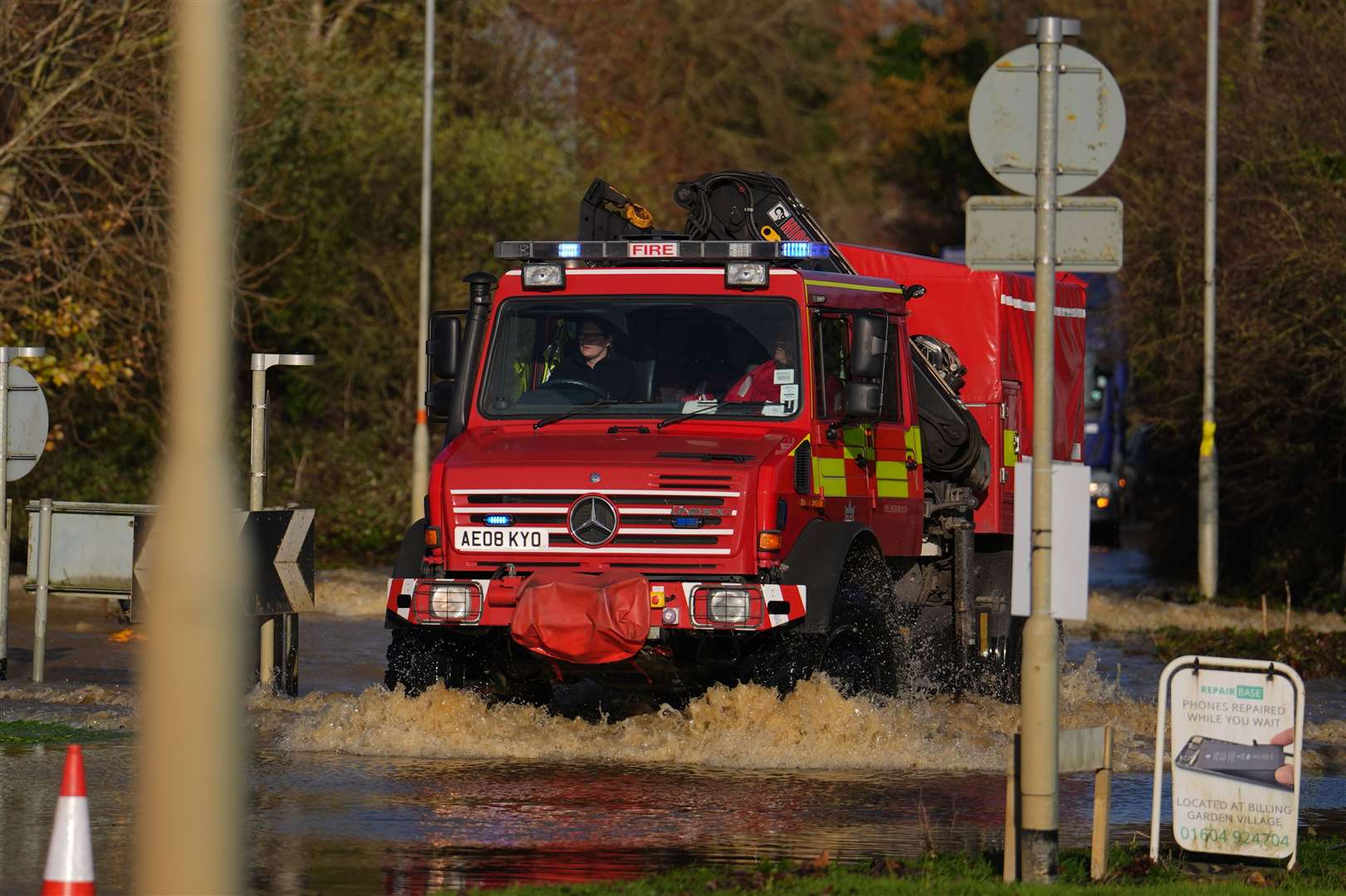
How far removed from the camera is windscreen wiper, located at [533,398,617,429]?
45.6 feet

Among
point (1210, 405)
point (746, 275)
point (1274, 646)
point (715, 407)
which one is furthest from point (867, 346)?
point (1210, 405)

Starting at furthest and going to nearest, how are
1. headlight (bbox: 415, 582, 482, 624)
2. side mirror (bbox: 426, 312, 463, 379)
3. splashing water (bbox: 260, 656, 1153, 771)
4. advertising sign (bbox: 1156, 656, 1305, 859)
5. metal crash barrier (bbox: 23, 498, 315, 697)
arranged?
1. metal crash barrier (bbox: 23, 498, 315, 697)
2. side mirror (bbox: 426, 312, 463, 379)
3. splashing water (bbox: 260, 656, 1153, 771)
4. headlight (bbox: 415, 582, 482, 624)
5. advertising sign (bbox: 1156, 656, 1305, 859)

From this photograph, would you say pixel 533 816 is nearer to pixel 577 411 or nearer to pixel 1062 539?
pixel 1062 539

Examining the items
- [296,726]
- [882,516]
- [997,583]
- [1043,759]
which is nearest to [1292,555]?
[997,583]

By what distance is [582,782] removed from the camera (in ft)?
40.9

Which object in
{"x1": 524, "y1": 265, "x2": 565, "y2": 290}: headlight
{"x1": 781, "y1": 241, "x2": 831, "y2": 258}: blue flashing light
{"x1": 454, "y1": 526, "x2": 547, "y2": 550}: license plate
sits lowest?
{"x1": 454, "y1": 526, "x2": 547, "y2": 550}: license plate

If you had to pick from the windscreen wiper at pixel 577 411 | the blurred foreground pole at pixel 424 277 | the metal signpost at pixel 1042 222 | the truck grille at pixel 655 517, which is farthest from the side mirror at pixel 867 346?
the blurred foreground pole at pixel 424 277

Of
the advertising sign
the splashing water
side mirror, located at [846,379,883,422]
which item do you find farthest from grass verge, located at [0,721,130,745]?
the advertising sign

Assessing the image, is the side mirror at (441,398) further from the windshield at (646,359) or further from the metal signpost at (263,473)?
→ the metal signpost at (263,473)

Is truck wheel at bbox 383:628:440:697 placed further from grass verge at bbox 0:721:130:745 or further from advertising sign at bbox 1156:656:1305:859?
advertising sign at bbox 1156:656:1305:859

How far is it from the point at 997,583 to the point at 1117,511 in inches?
1135

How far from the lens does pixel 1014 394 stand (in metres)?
16.7

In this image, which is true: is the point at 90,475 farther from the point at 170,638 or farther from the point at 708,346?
the point at 170,638

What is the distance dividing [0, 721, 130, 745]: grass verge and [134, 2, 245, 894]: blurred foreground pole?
7.96 m
